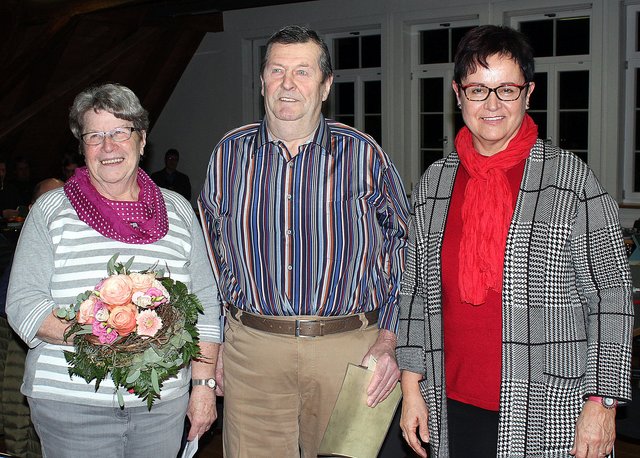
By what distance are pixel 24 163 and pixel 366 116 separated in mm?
4849

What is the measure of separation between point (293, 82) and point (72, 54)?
1037 cm

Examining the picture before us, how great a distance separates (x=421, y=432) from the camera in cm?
234

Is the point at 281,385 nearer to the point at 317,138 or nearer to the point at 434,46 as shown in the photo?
the point at 317,138

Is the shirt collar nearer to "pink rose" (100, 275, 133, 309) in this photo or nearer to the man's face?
the man's face

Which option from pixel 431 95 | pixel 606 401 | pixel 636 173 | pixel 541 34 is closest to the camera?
pixel 606 401

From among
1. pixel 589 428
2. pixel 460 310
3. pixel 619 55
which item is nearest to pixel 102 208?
pixel 460 310

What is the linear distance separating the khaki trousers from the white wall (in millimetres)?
7673

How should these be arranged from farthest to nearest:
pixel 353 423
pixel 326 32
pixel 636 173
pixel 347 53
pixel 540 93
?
1. pixel 347 53
2. pixel 326 32
3. pixel 540 93
4. pixel 636 173
5. pixel 353 423

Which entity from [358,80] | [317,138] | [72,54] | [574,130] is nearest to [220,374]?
[317,138]

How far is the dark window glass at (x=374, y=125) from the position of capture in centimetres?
1146

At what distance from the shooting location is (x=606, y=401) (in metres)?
2.02

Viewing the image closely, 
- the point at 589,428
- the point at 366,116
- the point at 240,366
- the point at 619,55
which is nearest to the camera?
the point at 589,428

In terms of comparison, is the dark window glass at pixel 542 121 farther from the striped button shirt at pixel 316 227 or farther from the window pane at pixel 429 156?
the striped button shirt at pixel 316 227

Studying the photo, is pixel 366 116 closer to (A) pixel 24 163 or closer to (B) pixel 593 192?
(A) pixel 24 163
